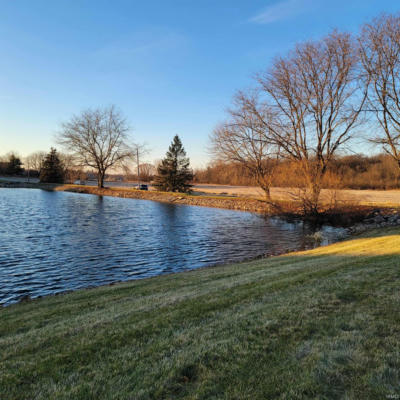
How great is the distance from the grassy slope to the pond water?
3.65 meters

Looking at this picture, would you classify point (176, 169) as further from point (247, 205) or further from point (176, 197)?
point (247, 205)

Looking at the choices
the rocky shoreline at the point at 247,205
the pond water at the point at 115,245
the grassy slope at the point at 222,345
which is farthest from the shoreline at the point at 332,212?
the grassy slope at the point at 222,345

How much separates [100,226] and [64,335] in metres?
15.4

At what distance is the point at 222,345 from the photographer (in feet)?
10.6

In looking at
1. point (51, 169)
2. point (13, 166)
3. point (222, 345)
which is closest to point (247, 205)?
point (222, 345)

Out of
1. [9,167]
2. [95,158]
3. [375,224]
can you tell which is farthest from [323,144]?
[9,167]

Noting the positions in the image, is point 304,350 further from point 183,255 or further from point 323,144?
point 323,144

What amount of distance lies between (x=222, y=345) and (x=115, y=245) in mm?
11324

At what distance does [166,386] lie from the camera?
2.58 meters

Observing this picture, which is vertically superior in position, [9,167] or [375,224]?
[9,167]

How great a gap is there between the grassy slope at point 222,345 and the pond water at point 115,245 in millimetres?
3655

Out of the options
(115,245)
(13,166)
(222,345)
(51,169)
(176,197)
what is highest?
(13,166)

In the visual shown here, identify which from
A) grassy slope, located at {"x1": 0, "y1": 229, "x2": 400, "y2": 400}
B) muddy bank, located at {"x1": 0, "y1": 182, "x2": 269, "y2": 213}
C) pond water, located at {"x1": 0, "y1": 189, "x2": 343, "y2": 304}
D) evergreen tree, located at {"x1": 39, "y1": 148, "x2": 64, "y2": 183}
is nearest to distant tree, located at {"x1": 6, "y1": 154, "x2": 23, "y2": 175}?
evergreen tree, located at {"x1": 39, "y1": 148, "x2": 64, "y2": 183}

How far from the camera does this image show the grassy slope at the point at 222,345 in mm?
2531
